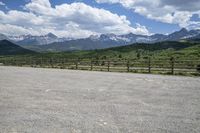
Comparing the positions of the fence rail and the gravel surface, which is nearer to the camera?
the gravel surface

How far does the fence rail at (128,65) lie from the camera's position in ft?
103

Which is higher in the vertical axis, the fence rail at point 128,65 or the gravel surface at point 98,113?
the fence rail at point 128,65

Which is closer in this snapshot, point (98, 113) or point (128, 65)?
point (98, 113)

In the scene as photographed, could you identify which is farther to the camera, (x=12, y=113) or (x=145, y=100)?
(x=145, y=100)

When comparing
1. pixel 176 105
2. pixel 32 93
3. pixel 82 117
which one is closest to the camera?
pixel 82 117

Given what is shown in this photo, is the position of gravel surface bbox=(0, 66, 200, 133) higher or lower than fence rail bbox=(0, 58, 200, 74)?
lower

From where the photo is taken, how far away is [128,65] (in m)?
35.0

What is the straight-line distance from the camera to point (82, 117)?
29.1 feet

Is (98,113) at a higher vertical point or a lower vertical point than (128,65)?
lower

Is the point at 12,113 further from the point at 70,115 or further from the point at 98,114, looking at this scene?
the point at 98,114

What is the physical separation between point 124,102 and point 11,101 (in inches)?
180

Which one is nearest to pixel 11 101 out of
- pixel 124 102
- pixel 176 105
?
pixel 124 102

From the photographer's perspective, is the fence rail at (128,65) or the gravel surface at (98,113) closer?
the gravel surface at (98,113)

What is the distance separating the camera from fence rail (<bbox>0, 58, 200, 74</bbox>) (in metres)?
31.3
